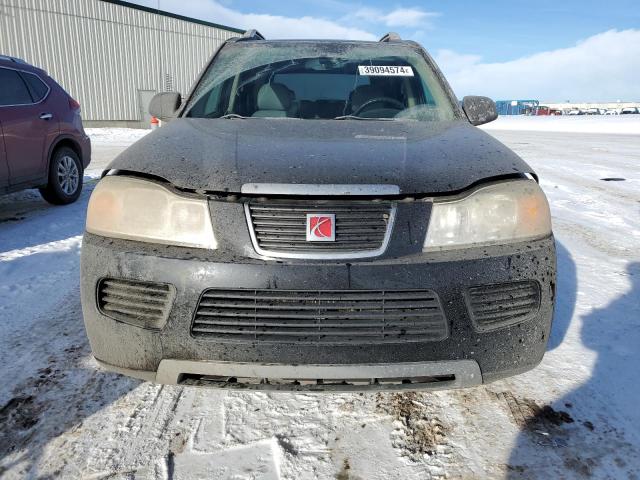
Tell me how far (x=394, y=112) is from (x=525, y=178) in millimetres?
1218

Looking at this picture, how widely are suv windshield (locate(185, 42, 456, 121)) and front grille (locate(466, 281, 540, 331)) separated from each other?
1.43 meters

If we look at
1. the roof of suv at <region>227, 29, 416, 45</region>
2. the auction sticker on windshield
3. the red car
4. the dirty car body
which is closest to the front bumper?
the dirty car body

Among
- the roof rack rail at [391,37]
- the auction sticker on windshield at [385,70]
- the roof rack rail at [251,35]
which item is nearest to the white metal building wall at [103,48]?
the roof rack rail at [251,35]

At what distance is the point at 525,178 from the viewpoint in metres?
1.96

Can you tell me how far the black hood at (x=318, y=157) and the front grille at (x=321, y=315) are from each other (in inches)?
15.1

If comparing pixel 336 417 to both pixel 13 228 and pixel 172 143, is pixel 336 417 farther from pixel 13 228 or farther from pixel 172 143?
pixel 13 228

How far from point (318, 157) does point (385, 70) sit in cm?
149

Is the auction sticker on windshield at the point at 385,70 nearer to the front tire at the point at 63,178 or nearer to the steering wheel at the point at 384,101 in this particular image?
the steering wheel at the point at 384,101

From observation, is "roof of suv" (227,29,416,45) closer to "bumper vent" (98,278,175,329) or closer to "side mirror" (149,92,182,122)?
"side mirror" (149,92,182,122)

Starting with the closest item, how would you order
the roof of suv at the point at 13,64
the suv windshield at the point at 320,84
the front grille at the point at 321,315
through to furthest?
1. the front grille at the point at 321,315
2. the suv windshield at the point at 320,84
3. the roof of suv at the point at 13,64

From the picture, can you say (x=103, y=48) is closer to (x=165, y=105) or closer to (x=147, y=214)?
(x=165, y=105)

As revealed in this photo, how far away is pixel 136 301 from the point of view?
1.76m

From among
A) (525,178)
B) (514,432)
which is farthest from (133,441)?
(525,178)

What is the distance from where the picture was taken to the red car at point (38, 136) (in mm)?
5172
